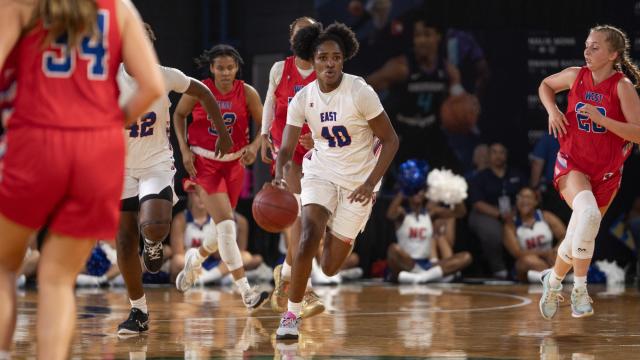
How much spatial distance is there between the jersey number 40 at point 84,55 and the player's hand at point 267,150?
14.8 feet

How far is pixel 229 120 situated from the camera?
909cm

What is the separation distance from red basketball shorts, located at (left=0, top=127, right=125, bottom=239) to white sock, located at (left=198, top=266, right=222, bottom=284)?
8.14 meters

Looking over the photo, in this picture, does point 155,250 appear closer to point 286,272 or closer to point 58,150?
point 286,272

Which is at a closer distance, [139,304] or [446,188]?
[139,304]

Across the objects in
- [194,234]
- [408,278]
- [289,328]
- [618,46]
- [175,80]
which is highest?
[618,46]

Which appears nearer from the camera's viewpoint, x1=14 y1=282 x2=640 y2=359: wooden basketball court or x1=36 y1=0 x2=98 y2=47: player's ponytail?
x1=36 y1=0 x2=98 y2=47: player's ponytail

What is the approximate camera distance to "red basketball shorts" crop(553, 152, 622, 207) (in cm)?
761

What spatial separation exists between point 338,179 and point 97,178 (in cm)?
322

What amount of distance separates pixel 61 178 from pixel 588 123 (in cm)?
465

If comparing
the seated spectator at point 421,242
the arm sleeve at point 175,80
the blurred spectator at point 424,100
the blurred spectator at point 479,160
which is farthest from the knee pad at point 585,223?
the blurred spectator at point 424,100

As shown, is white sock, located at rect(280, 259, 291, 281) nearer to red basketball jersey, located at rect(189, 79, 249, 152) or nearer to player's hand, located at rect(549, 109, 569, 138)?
red basketball jersey, located at rect(189, 79, 249, 152)

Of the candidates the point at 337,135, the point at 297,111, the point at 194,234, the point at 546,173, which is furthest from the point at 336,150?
the point at 546,173

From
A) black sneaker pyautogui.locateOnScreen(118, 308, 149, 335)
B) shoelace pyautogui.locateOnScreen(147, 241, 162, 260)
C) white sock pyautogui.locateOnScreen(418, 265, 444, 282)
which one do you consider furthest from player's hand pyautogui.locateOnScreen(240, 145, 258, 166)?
white sock pyautogui.locateOnScreen(418, 265, 444, 282)

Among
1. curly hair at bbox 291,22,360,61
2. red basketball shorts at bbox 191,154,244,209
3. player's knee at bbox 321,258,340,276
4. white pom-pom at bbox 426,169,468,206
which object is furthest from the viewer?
white pom-pom at bbox 426,169,468,206
